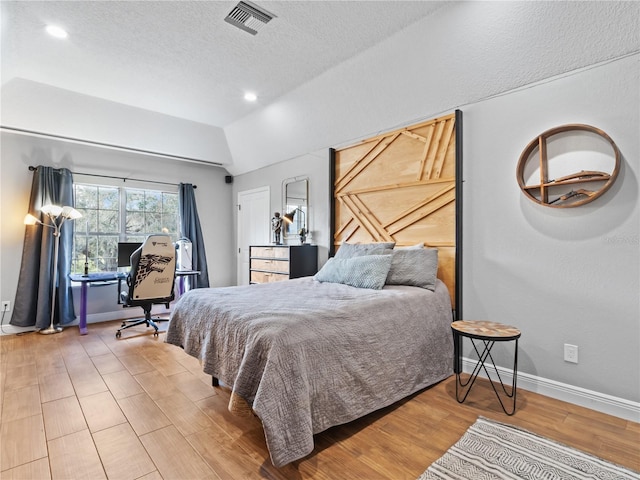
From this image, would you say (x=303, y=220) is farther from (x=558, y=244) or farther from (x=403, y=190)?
(x=558, y=244)


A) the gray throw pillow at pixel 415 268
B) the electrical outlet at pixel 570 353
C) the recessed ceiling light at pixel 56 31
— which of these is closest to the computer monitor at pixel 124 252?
the recessed ceiling light at pixel 56 31

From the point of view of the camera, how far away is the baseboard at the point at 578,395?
6.86 feet

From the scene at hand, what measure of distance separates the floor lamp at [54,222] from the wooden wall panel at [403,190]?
343cm

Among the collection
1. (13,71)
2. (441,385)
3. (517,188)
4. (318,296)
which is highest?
(13,71)

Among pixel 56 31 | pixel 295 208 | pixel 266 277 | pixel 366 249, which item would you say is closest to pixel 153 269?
pixel 266 277

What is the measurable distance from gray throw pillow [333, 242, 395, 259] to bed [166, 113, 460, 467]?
1 centimetres

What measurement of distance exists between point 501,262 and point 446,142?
3.85 feet

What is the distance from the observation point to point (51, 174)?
4.32m

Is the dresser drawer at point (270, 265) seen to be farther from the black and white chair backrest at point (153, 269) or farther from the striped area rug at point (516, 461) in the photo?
the striped area rug at point (516, 461)

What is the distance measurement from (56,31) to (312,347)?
324 centimetres

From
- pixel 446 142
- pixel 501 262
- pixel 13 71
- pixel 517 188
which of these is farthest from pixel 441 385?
pixel 13 71

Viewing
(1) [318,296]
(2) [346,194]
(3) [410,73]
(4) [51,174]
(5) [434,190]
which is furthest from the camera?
(4) [51,174]

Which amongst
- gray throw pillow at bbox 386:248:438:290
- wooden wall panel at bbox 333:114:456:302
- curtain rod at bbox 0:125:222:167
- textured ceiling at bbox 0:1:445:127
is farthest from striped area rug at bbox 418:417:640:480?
curtain rod at bbox 0:125:222:167

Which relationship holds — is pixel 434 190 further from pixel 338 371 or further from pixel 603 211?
pixel 338 371
